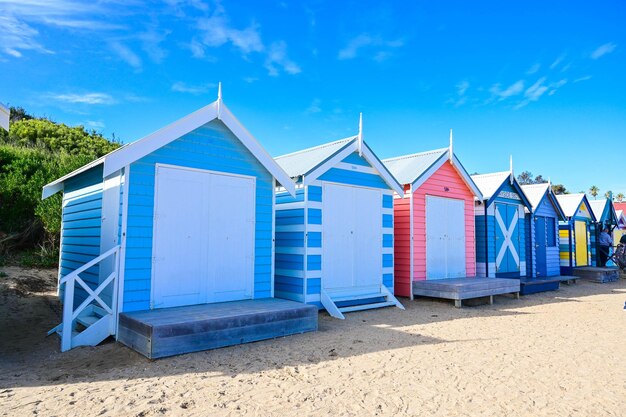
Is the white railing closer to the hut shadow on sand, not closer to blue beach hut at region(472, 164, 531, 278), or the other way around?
the hut shadow on sand

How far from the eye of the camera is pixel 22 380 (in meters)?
4.46

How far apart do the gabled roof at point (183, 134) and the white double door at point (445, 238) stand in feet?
15.5

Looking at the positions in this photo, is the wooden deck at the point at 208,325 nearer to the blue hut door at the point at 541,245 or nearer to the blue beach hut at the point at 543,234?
the blue beach hut at the point at 543,234

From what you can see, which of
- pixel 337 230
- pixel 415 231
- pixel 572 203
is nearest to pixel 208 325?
pixel 337 230

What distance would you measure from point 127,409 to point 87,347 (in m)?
2.39

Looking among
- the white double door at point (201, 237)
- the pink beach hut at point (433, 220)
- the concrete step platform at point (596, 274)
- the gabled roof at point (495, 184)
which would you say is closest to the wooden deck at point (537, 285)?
the pink beach hut at point (433, 220)

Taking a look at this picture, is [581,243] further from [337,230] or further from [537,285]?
[337,230]

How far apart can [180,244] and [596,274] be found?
55.5ft

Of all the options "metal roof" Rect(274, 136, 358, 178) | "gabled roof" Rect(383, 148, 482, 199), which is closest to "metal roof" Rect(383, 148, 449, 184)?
"gabled roof" Rect(383, 148, 482, 199)

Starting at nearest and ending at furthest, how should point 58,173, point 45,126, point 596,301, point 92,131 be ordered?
point 596,301
point 58,173
point 45,126
point 92,131

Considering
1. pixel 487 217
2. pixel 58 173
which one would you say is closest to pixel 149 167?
pixel 58 173

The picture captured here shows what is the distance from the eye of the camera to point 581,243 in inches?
744

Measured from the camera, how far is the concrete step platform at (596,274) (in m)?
16.8

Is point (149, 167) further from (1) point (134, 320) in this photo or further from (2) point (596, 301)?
(2) point (596, 301)
